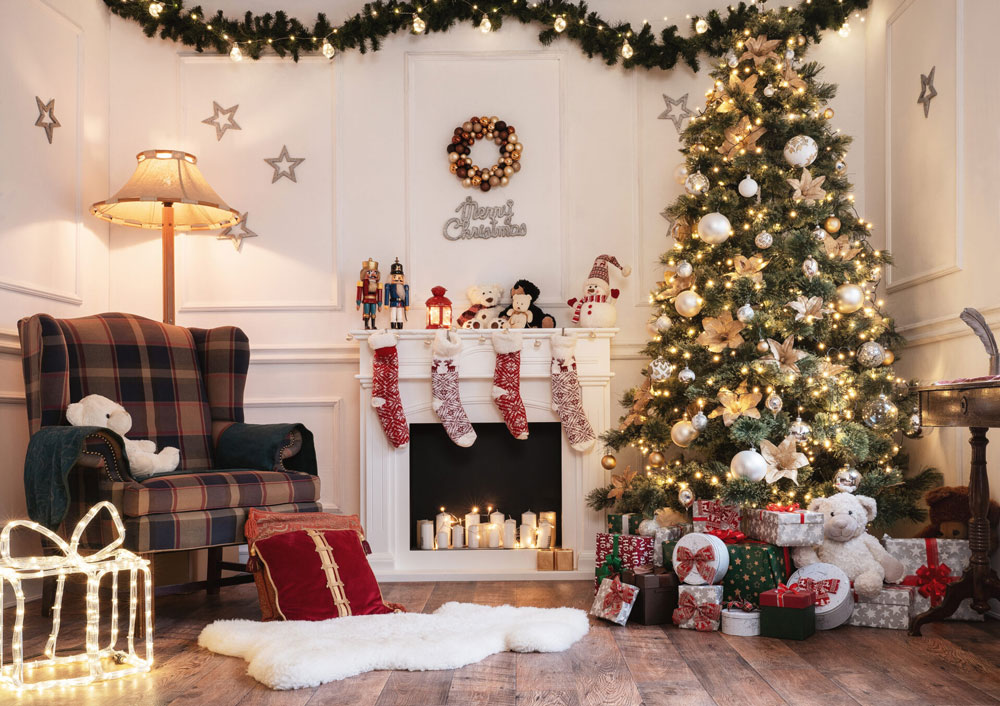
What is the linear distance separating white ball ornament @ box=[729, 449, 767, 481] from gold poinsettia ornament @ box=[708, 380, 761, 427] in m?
0.17

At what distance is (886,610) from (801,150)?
5.92ft

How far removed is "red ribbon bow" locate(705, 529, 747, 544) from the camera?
325cm

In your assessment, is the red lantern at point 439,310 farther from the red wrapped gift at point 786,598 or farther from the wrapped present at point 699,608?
the red wrapped gift at point 786,598

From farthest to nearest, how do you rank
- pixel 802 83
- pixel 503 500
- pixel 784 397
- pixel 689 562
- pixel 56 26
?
pixel 503 500
pixel 56 26
pixel 802 83
pixel 784 397
pixel 689 562

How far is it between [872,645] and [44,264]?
362 cm

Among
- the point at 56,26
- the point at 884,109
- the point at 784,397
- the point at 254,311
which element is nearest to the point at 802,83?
the point at 884,109

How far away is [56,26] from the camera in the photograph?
405 cm

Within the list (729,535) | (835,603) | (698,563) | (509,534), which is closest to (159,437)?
(509,534)

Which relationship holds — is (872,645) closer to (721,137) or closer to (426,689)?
(426,689)

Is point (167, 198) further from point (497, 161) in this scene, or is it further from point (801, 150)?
point (801, 150)

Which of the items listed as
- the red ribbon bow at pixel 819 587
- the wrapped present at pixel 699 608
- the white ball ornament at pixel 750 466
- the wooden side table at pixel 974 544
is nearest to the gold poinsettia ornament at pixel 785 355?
the white ball ornament at pixel 750 466

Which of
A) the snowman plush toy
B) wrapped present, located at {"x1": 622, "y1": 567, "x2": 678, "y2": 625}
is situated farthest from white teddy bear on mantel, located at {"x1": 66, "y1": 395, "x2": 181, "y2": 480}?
the snowman plush toy

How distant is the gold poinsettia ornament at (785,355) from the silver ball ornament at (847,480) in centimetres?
41

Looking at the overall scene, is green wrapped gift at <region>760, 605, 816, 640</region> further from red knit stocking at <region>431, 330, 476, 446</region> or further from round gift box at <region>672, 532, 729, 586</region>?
red knit stocking at <region>431, 330, 476, 446</region>
